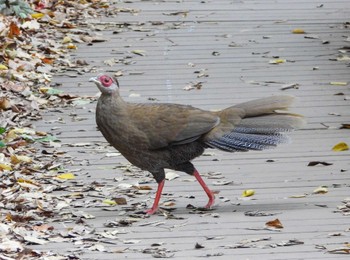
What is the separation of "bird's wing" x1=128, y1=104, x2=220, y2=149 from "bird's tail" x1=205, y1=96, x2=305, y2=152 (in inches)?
3.5

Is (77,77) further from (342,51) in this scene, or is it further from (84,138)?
(342,51)

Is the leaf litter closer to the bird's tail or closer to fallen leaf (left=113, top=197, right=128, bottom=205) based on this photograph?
fallen leaf (left=113, top=197, right=128, bottom=205)

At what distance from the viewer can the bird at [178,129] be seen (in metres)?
7.52

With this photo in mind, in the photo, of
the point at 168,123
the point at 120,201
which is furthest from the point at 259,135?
the point at 120,201

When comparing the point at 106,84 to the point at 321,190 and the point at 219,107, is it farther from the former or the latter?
the point at 219,107

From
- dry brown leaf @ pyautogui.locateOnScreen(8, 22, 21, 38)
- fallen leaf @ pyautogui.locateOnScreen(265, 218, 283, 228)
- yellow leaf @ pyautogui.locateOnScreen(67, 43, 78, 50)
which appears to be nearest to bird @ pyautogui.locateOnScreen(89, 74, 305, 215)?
fallen leaf @ pyautogui.locateOnScreen(265, 218, 283, 228)

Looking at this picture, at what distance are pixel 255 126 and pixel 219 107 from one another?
2.66 meters

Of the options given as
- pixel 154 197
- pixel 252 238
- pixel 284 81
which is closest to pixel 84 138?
pixel 154 197

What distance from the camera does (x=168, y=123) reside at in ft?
25.0

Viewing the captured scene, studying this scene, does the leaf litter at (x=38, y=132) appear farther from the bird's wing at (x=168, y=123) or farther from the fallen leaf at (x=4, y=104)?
the bird's wing at (x=168, y=123)

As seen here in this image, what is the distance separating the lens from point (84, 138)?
378 inches

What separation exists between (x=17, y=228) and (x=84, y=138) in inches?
110

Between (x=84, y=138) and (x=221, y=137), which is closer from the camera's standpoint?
(x=221, y=137)

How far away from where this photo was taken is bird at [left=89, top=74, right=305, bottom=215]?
7.52 metres
